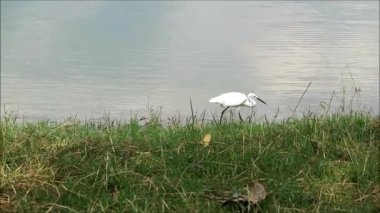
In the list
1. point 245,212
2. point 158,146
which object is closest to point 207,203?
point 245,212

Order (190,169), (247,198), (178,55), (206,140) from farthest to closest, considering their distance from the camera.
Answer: (178,55) → (206,140) → (190,169) → (247,198)

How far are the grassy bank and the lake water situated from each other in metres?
1.79

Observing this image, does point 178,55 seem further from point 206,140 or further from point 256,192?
point 256,192

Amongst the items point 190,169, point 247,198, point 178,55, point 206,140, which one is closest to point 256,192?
point 247,198

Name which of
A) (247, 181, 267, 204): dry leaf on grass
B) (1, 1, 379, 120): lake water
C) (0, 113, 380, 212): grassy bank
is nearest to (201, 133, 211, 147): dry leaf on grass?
(0, 113, 380, 212): grassy bank


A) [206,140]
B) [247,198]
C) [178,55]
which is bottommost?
[247,198]

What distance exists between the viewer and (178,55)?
608cm

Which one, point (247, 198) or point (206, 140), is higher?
point (206, 140)

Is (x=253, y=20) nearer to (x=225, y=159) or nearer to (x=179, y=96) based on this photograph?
(x=179, y=96)

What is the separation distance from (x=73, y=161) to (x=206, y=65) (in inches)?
149

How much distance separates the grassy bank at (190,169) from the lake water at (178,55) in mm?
1789

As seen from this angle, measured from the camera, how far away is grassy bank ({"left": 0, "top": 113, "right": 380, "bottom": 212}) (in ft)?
6.04

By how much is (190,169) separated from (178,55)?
13.4 feet

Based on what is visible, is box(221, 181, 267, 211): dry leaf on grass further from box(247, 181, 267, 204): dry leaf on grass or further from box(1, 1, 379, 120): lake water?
box(1, 1, 379, 120): lake water
